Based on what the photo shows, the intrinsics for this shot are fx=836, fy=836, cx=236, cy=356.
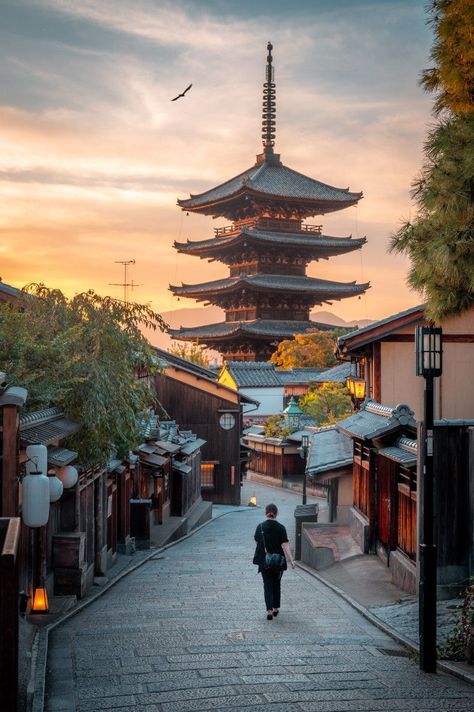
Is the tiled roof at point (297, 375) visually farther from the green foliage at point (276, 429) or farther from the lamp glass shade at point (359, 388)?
the lamp glass shade at point (359, 388)

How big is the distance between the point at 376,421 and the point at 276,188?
153 ft

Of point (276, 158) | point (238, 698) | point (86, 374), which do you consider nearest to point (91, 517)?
point (86, 374)

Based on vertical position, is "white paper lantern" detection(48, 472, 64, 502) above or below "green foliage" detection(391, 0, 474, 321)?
below

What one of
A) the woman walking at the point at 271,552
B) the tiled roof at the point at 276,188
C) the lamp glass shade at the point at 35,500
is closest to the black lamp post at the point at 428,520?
the woman walking at the point at 271,552

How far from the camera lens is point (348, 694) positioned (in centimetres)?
686

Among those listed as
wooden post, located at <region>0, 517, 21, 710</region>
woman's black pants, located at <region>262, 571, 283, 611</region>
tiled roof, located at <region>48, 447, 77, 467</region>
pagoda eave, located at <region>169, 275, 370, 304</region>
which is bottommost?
woman's black pants, located at <region>262, 571, 283, 611</region>

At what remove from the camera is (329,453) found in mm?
21734

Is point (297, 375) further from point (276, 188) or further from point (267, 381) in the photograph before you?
point (276, 188)

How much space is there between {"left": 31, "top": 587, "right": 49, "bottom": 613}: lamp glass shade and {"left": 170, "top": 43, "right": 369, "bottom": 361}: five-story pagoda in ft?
157

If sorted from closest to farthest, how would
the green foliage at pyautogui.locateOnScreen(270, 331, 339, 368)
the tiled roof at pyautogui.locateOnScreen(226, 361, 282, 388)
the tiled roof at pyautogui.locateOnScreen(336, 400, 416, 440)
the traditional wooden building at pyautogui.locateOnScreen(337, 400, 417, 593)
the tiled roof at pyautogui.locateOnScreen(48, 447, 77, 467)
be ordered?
the tiled roof at pyautogui.locateOnScreen(48, 447, 77, 467) < the traditional wooden building at pyautogui.locateOnScreen(337, 400, 417, 593) < the tiled roof at pyautogui.locateOnScreen(336, 400, 416, 440) < the tiled roof at pyautogui.locateOnScreen(226, 361, 282, 388) < the green foliage at pyautogui.locateOnScreen(270, 331, 339, 368)

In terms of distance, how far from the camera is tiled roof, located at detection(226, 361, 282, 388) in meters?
55.4

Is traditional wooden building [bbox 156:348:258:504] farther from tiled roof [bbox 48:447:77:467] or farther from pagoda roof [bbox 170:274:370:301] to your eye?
tiled roof [bbox 48:447:77:467]

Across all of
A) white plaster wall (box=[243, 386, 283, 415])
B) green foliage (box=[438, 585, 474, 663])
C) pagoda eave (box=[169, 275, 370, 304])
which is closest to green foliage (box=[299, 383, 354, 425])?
white plaster wall (box=[243, 386, 283, 415])

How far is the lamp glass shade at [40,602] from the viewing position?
35.6 ft
